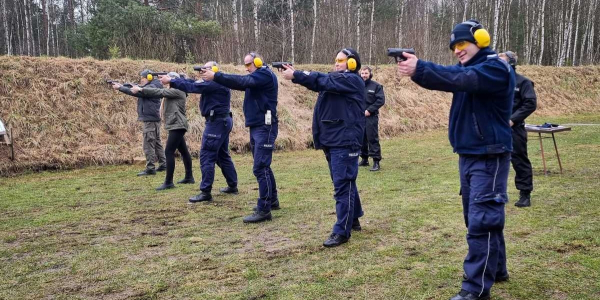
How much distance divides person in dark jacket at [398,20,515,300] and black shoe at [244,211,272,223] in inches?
129

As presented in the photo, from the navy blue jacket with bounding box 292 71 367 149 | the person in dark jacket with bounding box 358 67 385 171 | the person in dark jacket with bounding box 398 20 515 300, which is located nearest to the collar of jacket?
the person in dark jacket with bounding box 398 20 515 300

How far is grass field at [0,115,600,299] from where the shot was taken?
13.6 ft

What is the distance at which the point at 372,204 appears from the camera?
7336mm

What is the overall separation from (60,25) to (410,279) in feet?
145

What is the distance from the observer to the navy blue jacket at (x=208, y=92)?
747 cm

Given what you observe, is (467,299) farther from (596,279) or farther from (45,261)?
(45,261)

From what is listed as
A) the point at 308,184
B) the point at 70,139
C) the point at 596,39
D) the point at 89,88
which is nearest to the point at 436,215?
the point at 308,184

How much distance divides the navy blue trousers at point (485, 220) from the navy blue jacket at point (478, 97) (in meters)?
0.14

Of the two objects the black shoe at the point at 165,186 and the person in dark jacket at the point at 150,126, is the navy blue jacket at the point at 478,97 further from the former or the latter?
the person in dark jacket at the point at 150,126

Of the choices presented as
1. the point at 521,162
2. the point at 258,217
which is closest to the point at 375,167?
the point at 521,162

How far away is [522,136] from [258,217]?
3866 mm

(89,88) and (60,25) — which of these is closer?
(89,88)

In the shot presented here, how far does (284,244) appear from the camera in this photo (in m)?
5.47

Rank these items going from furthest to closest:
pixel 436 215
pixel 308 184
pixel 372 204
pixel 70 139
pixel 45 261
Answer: pixel 70 139 < pixel 308 184 < pixel 372 204 < pixel 436 215 < pixel 45 261
